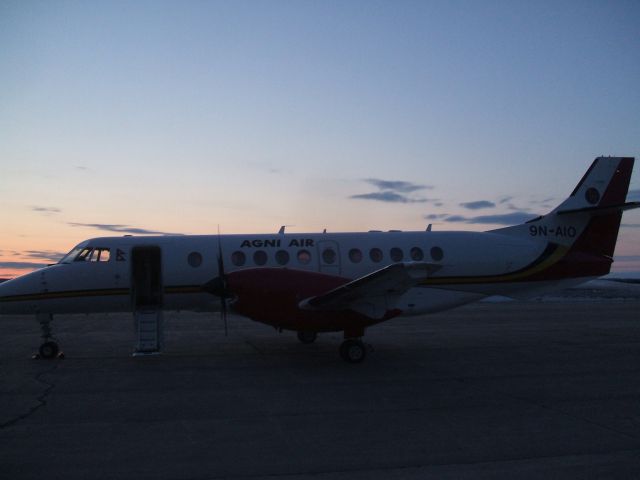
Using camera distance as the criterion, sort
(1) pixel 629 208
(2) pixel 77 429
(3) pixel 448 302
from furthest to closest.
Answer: (1) pixel 629 208
(3) pixel 448 302
(2) pixel 77 429

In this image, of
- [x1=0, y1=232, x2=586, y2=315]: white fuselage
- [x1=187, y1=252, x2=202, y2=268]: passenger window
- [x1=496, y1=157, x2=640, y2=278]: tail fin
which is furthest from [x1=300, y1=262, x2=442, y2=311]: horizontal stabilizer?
[x1=496, y1=157, x2=640, y2=278]: tail fin

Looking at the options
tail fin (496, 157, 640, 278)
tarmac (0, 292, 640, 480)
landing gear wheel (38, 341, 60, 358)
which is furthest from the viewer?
tail fin (496, 157, 640, 278)

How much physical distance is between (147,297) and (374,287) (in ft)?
20.0

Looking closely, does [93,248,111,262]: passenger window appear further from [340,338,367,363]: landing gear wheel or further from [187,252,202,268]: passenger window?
[340,338,367,363]: landing gear wheel

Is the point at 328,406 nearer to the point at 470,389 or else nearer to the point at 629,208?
the point at 470,389

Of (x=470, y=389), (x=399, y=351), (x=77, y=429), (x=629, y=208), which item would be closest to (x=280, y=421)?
(x=77, y=429)

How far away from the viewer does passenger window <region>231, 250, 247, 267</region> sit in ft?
45.8

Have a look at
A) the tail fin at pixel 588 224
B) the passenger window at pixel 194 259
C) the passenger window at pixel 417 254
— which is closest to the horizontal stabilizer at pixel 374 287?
the passenger window at pixel 417 254

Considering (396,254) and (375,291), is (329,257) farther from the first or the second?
(375,291)

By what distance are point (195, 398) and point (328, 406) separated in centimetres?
219

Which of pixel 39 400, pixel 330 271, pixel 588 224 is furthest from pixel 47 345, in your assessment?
pixel 588 224

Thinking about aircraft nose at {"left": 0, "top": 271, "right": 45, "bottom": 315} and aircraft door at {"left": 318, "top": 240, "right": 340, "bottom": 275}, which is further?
aircraft door at {"left": 318, "top": 240, "right": 340, "bottom": 275}

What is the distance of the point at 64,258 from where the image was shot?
13977mm

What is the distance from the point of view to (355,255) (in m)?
14.3
